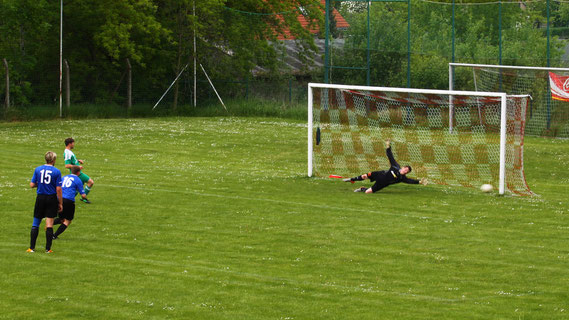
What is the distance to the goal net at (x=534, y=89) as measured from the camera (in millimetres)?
36062

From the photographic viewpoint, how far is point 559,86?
114ft

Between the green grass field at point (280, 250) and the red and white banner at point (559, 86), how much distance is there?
27.7 ft

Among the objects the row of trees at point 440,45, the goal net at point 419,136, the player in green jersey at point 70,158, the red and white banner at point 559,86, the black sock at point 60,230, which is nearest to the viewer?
the black sock at point 60,230

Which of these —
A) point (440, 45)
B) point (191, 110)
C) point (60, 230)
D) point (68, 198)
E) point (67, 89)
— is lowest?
point (60, 230)

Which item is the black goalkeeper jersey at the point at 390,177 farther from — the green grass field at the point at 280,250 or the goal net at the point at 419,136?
the goal net at the point at 419,136

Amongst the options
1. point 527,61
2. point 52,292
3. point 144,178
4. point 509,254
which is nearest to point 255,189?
point 144,178

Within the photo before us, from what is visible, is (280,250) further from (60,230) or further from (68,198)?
(60,230)

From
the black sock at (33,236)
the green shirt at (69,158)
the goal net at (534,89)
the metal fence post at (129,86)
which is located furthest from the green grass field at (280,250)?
the metal fence post at (129,86)

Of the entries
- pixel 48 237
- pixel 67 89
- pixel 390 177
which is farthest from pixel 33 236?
pixel 67 89

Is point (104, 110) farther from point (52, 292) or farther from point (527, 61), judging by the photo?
point (52, 292)

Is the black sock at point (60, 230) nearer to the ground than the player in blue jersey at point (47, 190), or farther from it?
nearer to the ground

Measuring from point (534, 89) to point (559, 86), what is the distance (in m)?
2.14

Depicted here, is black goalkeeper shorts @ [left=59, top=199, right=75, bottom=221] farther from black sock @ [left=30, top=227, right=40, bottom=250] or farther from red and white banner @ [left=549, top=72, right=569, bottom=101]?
red and white banner @ [left=549, top=72, right=569, bottom=101]

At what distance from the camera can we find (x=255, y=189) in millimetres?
22344
